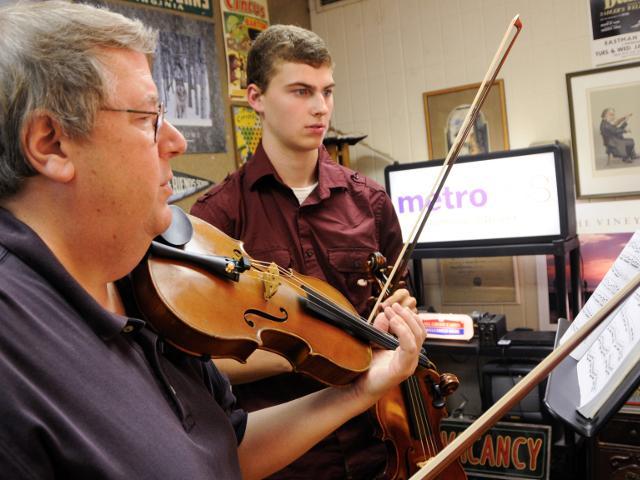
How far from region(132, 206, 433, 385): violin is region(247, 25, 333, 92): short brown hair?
663 millimetres

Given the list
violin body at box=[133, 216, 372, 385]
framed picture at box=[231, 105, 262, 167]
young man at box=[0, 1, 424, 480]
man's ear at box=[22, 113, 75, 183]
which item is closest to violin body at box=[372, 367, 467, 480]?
violin body at box=[133, 216, 372, 385]

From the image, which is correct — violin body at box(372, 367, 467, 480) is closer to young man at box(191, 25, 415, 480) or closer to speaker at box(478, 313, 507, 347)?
young man at box(191, 25, 415, 480)

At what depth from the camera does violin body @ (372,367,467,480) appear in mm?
1480

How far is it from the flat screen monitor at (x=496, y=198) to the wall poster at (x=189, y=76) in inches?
39.3

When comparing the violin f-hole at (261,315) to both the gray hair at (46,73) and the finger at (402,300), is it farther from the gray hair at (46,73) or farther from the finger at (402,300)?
the gray hair at (46,73)

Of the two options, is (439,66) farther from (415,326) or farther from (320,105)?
(415,326)

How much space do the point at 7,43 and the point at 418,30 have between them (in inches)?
123

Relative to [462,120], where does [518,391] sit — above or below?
below

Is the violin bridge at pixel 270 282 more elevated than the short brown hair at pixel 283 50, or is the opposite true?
the short brown hair at pixel 283 50

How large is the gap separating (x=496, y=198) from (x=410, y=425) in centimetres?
181

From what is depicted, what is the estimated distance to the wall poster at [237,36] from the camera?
127 inches

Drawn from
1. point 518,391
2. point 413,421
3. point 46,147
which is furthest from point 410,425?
point 46,147

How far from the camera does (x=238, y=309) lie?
3.53 feet

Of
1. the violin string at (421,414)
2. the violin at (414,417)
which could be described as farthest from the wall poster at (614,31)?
the violin string at (421,414)
